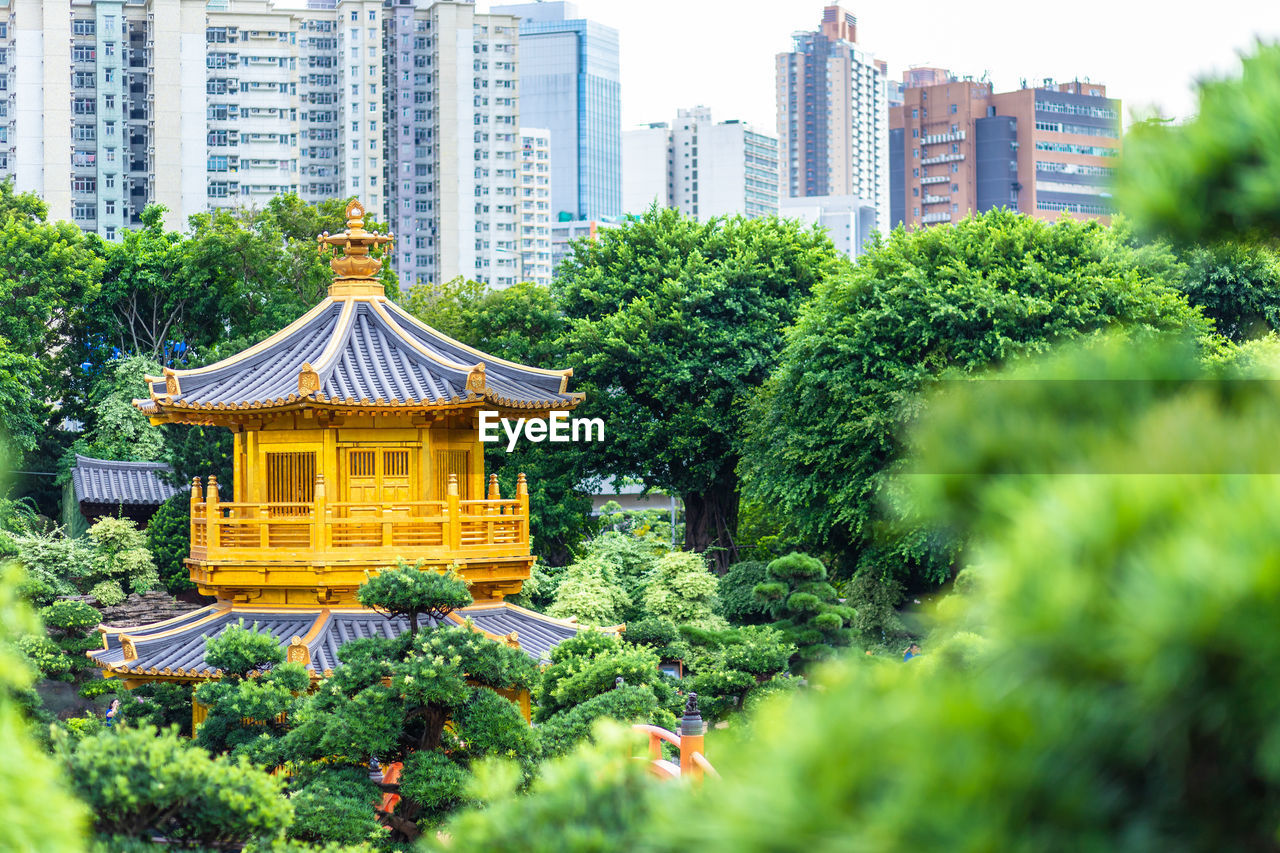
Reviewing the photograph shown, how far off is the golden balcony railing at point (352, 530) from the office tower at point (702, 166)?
11011 cm

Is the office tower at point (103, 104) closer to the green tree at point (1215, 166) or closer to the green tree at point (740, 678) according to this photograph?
the green tree at point (740, 678)

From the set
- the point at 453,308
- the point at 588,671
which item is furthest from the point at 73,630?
the point at 453,308

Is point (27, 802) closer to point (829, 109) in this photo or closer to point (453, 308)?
point (453, 308)

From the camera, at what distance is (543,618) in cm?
1323

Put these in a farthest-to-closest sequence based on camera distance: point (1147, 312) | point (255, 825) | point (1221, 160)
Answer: point (1147, 312) → point (255, 825) → point (1221, 160)

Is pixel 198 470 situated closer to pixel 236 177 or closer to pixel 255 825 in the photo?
pixel 255 825

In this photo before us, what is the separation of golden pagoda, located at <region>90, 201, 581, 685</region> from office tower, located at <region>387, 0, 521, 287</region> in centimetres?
6544

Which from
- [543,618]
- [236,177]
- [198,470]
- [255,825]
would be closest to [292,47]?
[236,177]

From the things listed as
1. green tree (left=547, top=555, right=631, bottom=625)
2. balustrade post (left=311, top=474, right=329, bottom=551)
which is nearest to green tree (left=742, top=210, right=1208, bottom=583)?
green tree (left=547, top=555, right=631, bottom=625)

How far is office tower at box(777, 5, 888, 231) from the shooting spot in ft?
440

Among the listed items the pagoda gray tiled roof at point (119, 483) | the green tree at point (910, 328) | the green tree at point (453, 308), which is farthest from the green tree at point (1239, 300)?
the pagoda gray tiled roof at point (119, 483)

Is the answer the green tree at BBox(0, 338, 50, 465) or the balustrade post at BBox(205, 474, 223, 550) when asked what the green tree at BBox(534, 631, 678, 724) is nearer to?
the balustrade post at BBox(205, 474, 223, 550)

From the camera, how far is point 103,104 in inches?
2562

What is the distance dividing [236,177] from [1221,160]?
7247 cm
